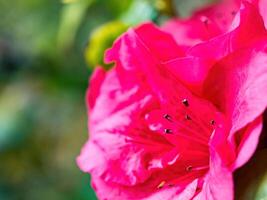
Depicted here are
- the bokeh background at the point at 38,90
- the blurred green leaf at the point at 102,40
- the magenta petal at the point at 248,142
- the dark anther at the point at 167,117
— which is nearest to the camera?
the magenta petal at the point at 248,142

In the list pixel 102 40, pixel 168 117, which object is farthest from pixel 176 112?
pixel 102 40

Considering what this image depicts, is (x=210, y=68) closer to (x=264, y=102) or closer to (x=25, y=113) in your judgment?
(x=264, y=102)

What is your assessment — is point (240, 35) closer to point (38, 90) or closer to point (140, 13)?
point (140, 13)

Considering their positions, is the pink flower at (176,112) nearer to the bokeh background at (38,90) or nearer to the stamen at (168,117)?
the stamen at (168,117)

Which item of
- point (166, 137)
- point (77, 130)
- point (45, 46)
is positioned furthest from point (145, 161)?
point (77, 130)

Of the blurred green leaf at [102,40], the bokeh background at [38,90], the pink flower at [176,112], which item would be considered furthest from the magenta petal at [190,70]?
the bokeh background at [38,90]

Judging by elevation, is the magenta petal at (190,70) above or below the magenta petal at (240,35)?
below

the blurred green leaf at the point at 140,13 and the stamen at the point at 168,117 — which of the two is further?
the blurred green leaf at the point at 140,13
